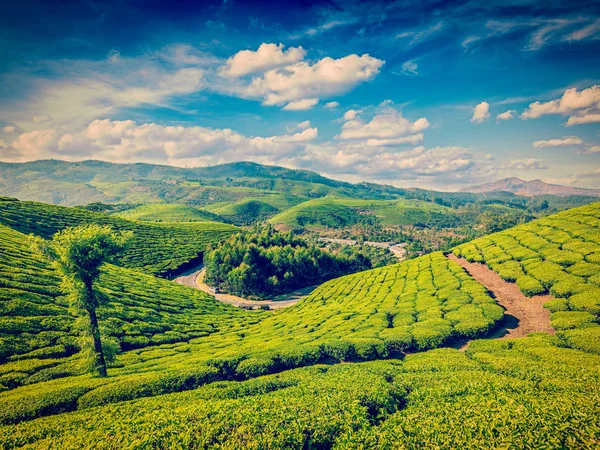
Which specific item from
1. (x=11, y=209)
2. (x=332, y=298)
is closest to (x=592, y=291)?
(x=332, y=298)

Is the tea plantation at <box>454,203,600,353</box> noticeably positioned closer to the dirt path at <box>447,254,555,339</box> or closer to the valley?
the valley

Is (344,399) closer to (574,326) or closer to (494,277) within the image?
(574,326)

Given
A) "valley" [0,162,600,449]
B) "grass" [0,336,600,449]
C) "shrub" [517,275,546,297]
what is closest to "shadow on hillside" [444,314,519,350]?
"valley" [0,162,600,449]

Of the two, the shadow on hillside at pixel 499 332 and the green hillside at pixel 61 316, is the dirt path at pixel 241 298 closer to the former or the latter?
the green hillside at pixel 61 316

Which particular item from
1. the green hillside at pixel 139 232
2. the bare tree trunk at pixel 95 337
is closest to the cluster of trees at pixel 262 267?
the green hillside at pixel 139 232

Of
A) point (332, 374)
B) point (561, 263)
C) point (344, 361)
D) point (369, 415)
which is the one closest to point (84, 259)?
point (332, 374)

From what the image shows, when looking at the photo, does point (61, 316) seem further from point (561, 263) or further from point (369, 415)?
point (561, 263)
